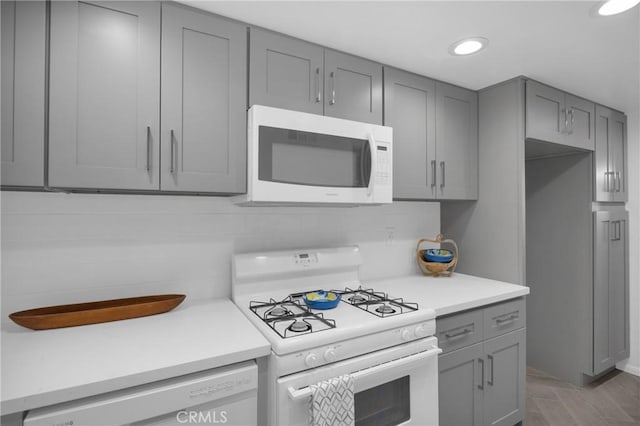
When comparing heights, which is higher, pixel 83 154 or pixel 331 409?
pixel 83 154

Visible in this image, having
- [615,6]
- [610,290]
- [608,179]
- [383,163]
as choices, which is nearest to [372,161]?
[383,163]

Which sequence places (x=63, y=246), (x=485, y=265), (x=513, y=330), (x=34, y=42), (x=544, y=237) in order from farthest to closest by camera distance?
(x=544, y=237) < (x=485, y=265) < (x=513, y=330) < (x=63, y=246) < (x=34, y=42)

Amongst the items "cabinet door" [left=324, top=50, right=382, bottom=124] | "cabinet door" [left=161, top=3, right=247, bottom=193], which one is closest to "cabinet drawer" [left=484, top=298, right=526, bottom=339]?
"cabinet door" [left=324, top=50, right=382, bottom=124]

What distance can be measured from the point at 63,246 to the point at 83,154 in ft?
1.63

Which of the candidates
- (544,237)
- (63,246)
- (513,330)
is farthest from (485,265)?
(63,246)

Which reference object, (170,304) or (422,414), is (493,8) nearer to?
(422,414)

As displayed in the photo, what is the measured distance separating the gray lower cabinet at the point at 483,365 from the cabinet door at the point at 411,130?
2.62 feet

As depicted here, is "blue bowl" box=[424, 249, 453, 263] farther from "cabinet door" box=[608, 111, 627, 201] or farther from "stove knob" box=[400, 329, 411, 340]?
"cabinet door" box=[608, 111, 627, 201]

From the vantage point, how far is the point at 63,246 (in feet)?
4.83

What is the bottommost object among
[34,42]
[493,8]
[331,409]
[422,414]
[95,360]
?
[422,414]

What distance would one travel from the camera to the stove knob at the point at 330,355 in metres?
1.29

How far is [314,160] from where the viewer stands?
5.31 ft

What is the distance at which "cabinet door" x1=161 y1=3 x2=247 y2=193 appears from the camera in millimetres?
1400

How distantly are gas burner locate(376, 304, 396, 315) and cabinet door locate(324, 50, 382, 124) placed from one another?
1013mm
